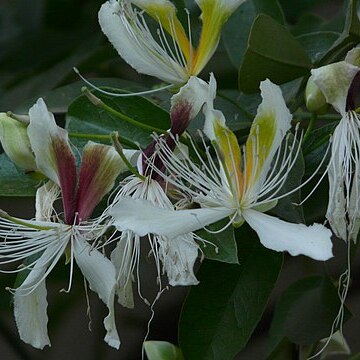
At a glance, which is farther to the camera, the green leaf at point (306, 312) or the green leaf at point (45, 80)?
the green leaf at point (45, 80)

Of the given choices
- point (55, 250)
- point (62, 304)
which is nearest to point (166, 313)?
point (62, 304)

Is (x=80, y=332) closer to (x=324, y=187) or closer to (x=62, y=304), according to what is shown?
(x=62, y=304)

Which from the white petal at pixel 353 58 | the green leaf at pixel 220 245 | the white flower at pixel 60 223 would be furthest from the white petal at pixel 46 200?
the white petal at pixel 353 58

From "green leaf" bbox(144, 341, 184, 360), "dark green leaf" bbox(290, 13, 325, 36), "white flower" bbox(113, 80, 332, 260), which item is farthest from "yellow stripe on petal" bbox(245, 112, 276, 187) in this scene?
"dark green leaf" bbox(290, 13, 325, 36)

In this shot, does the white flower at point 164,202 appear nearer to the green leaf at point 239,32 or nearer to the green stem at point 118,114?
the green stem at point 118,114

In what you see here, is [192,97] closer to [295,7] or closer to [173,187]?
[173,187]

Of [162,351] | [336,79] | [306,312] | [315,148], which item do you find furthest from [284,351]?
[336,79]
